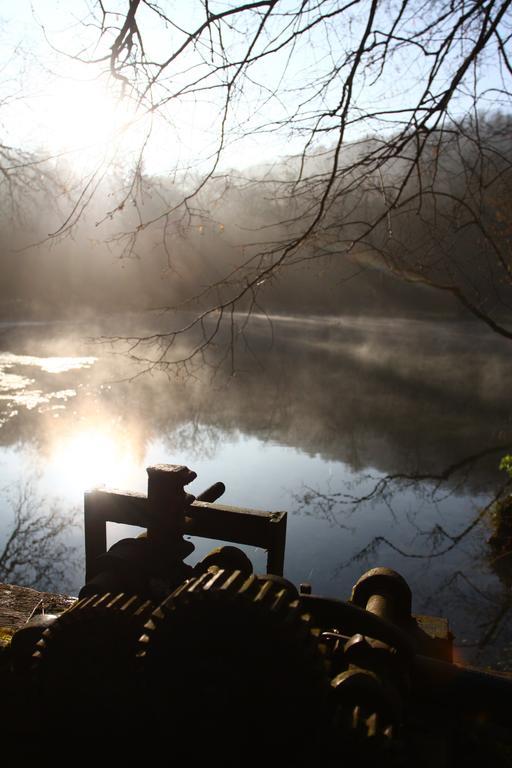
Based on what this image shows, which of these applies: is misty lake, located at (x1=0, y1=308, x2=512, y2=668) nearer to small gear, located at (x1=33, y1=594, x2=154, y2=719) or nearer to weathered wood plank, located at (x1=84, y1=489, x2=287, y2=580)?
weathered wood plank, located at (x1=84, y1=489, x2=287, y2=580)

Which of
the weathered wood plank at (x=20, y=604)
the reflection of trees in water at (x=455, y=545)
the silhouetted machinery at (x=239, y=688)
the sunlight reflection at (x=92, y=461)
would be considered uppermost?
the silhouetted machinery at (x=239, y=688)

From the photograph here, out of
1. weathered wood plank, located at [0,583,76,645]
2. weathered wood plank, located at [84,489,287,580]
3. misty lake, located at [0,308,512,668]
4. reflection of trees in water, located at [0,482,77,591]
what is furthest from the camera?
misty lake, located at [0,308,512,668]

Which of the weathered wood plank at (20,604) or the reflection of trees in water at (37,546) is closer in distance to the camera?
the weathered wood plank at (20,604)

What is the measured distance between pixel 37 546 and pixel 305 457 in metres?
5.20

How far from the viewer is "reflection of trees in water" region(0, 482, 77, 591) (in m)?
6.70

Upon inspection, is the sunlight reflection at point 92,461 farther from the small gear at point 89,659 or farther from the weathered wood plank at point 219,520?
the small gear at point 89,659

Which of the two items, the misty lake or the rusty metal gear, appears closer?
the rusty metal gear

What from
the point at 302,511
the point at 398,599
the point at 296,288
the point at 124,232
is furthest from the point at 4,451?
the point at 296,288

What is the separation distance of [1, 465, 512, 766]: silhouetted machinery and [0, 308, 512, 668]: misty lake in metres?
2.52

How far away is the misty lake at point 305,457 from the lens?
23.1ft

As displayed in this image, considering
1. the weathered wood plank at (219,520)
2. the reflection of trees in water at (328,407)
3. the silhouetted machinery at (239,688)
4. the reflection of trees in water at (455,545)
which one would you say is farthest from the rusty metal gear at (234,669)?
the reflection of trees in water at (328,407)

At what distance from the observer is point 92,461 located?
32.8 ft

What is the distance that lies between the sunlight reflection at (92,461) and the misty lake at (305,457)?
0.03m

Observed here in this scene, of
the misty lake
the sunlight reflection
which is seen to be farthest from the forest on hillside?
the sunlight reflection
